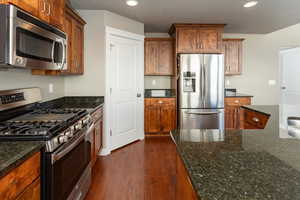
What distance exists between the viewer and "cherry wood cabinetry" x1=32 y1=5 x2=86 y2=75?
285 centimetres

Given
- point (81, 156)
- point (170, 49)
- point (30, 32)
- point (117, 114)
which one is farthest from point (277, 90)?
point (30, 32)

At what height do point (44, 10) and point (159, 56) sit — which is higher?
point (159, 56)

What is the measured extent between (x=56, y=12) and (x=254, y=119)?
93.6 inches

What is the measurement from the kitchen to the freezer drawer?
0.09 feet

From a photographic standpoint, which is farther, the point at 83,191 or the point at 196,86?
the point at 196,86

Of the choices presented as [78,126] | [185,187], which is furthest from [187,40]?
[185,187]

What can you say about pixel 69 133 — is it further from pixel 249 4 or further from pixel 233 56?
pixel 233 56

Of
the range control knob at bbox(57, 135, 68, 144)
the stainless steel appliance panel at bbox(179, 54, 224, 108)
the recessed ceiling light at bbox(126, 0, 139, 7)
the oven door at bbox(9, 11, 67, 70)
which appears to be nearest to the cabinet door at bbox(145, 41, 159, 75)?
→ the stainless steel appliance panel at bbox(179, 54, 224, 108)

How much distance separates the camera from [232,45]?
5.02 meters

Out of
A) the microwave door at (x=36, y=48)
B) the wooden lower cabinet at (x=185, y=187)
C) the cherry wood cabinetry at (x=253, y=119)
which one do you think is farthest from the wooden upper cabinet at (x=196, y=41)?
the wooden lower cabinet at (x=185, y=187)

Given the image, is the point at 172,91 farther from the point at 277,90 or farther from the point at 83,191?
the point at 83,191

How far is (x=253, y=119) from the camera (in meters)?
2.42

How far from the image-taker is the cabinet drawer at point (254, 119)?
87.3 inches

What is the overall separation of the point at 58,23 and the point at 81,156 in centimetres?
138
